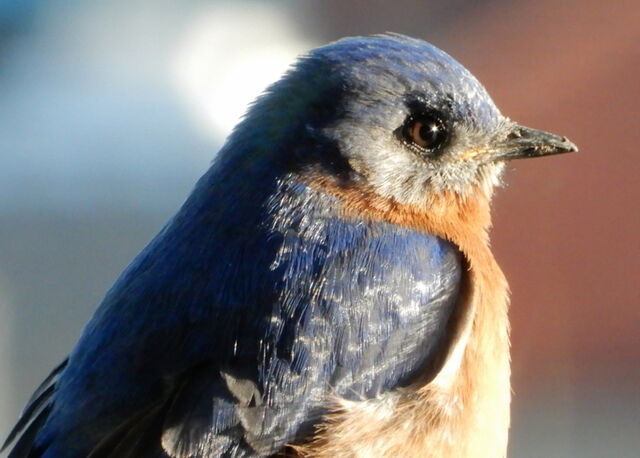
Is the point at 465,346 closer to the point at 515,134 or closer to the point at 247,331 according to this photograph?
the point at 247,331

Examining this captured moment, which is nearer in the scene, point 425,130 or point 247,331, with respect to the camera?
point 247,331

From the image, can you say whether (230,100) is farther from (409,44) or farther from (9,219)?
(409,44)

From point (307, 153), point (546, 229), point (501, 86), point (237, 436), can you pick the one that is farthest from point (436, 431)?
point (501, 86)

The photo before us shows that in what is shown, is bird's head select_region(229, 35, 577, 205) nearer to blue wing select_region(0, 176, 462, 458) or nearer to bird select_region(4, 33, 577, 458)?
bird select_region(4, 33, 577, 458)

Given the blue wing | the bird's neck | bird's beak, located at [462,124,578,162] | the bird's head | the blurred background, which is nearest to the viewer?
the blue wing

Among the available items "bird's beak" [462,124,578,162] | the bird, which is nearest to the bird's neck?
the bird

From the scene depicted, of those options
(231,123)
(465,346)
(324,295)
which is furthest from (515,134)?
(231,123)
